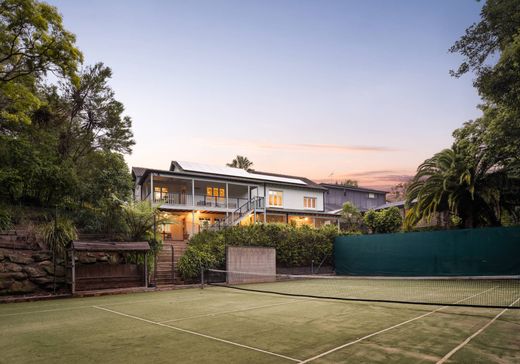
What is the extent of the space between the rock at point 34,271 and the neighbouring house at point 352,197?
38.0 meters

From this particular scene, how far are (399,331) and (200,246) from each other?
44.7 ft

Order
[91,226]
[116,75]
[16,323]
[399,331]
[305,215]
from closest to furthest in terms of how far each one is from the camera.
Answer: [399,331] < [16,323] < [91,226] < [116,75] < [305,215]

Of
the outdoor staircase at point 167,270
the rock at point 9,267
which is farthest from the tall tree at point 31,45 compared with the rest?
the outdoor staircase at point 167,270

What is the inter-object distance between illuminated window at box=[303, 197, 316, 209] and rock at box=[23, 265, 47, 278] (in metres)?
29.0

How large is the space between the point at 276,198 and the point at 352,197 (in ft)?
58.5

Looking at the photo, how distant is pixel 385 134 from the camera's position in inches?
1341

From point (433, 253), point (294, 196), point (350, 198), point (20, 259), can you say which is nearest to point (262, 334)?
point (20, 259)

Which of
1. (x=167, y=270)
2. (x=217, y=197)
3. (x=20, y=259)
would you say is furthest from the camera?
(x=217, y=197)

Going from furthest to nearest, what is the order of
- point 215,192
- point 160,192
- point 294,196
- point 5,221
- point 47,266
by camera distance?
point 294,196 < point 215,192 < point 160,192 < point 5,221 < point 47,266

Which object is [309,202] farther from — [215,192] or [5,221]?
[5,221]

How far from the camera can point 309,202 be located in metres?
40.3

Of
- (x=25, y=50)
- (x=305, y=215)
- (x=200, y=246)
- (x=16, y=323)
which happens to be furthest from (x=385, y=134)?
(x=16, y=323)

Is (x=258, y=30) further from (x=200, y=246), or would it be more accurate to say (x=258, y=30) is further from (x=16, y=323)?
(x=16, y=323)

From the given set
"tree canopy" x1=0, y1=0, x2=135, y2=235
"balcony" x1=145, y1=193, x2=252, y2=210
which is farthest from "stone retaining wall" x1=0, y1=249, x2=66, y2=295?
"balcony" x1=145, y1=193, x2=252, y2=210
